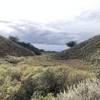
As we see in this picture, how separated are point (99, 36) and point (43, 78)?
161 ft

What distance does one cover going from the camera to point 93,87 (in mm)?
12484

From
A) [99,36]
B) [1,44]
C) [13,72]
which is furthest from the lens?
[1,44]

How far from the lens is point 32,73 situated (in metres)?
21.8

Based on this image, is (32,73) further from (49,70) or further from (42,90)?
(42,90)

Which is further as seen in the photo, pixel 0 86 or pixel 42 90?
pixel 0 86

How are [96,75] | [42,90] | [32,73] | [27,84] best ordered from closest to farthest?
[96,75], [42,90], [27,84], [32,73]

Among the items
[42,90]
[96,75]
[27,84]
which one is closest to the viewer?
[96,75]

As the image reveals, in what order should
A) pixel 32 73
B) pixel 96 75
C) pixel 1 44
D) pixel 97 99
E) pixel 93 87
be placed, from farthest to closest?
pixel 1 44 < pixel 32 73 < pixel 96 75 < pixel 93 87 < pixel 97 99

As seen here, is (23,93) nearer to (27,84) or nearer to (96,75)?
(27,84)

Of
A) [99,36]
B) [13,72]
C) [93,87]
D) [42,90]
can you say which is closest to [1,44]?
[99,36]

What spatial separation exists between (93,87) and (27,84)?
27.3ft

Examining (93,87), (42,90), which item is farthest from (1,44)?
(93,87)

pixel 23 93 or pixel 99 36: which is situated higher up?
pixel 99 36

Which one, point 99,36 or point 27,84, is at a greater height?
point 99,36
